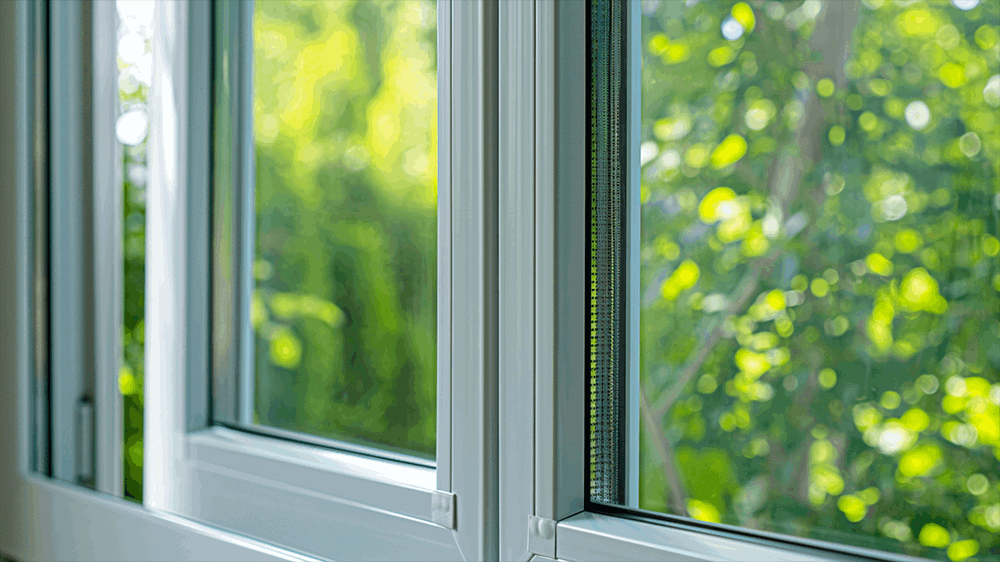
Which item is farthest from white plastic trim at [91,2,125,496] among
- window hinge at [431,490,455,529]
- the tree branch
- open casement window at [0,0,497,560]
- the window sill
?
the tree branch

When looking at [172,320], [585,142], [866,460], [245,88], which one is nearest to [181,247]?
[172,320]

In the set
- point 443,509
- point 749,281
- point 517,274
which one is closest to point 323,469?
point 443,509

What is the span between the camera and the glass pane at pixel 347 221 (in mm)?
600

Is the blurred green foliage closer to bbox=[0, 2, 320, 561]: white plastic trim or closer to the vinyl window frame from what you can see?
the vinyl window frame

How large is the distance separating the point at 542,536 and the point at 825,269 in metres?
0.25

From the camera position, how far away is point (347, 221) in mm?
653

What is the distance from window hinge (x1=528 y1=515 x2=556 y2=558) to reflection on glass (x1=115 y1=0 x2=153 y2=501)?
1.73 feet

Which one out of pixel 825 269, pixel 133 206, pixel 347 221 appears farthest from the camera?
pixel 133 206

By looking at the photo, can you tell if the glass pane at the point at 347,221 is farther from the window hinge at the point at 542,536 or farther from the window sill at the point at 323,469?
the window hinge at the point at 542,536

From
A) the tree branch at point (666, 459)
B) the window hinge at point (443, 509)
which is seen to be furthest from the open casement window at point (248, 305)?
the tree branch at point (666, 459)

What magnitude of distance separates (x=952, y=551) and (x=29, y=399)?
0.94 m

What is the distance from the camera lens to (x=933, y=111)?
0.39m

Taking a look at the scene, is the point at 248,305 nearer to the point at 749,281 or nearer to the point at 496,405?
the point at 496,405

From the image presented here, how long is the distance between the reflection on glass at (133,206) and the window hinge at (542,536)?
53 cm
